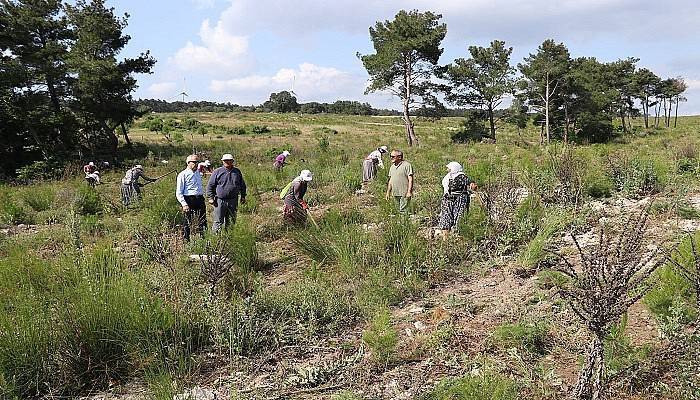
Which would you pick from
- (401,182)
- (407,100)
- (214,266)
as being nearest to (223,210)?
(401,182)

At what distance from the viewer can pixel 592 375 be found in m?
2.90

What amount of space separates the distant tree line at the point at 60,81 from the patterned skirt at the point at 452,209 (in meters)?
19.3

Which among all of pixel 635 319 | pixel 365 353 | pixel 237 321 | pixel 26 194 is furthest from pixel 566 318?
pixel 26 194

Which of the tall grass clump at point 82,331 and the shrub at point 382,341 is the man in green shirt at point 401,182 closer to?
the shrub at point 382,341

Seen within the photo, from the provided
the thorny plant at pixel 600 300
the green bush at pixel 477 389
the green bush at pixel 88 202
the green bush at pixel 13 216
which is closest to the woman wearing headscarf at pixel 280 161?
the green bush at pixel 88 202

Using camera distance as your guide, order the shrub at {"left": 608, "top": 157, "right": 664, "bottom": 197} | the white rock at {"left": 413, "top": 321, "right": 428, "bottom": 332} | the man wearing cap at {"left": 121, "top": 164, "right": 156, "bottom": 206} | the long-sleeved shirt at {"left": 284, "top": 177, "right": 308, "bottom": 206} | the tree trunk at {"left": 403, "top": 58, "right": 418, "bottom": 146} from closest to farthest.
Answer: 1. the white rock at {"left": 413, "top": 321, "right": 428, "bottom": 332}
2. the long-sleeved shirt at {"left": 284, "top": 177, "right": 308, "bottom": 206}
3. the shrub at {"left": 608, "top": 157, "right": 664, "bottom": 197}
4. the man wearing cap at {"left": 121, "top": 164, "right": 156, "bottom": 206}
5. the tree trunk at {"left": 403, "top": 58, "right": 418, "bottom": 146}

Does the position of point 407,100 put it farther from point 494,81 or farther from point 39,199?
point 39,199

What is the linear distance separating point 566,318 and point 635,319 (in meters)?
0.58

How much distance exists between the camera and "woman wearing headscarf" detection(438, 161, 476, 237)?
21.9ft

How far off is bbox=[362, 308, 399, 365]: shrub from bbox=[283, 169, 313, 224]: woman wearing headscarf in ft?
11.8

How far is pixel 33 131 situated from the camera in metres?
21.2

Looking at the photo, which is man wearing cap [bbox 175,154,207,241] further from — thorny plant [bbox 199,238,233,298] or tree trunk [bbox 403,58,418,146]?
tree trunk [bbox 403,58,418,146]

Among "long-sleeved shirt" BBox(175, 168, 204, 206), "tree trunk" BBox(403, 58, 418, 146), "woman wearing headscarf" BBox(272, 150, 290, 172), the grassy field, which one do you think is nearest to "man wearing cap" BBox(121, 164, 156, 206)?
"woman wearing headscarf" BBox(272, 150, 290, 172)

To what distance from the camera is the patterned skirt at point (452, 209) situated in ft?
21.8
